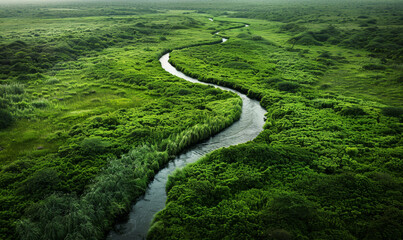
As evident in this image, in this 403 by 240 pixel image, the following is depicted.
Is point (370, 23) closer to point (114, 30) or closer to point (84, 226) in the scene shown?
point (114, 30)

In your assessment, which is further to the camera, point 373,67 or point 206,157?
point 373,67

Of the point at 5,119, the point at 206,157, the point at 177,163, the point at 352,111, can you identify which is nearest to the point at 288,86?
the point at 352,111

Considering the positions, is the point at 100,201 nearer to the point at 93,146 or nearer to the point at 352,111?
the point at 93,146

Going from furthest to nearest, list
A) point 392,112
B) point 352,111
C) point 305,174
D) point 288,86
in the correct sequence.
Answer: point 288,86 → point 352,111 → point 392,112 → point 305,174

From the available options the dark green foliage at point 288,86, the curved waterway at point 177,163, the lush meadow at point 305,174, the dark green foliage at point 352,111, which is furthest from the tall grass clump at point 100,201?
the dark green foliage at point 288,86

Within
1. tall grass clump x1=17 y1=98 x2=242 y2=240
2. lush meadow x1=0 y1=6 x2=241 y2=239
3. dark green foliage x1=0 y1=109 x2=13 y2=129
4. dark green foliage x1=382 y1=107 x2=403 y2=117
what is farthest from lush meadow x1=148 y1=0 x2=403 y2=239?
dark green foliage x1=0 y1=109 x2=13 y2=129

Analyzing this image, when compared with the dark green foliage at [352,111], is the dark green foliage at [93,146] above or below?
below

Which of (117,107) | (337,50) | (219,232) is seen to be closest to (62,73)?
(117,107)

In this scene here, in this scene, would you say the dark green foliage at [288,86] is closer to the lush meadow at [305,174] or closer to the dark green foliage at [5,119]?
the lush meadow at [305,174]
